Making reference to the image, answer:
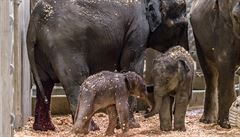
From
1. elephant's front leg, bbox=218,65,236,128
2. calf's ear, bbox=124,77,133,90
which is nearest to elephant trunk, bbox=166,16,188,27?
elephant's front leg, bbox=218,65,236,128

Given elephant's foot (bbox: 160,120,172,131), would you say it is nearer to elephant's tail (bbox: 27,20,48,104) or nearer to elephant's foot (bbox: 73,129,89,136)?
elephant's foot (bbox: 73,129,89,136)

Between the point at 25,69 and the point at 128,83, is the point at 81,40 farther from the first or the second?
the point at 25,69

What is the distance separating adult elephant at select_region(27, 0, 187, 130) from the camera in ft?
16.7

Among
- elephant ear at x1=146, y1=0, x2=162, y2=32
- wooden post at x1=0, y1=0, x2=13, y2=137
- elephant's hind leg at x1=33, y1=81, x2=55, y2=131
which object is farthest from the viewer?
elephant ear at x1=146, y1=0, x2=162, y2=32

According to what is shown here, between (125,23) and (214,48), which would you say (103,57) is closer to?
(125,23)

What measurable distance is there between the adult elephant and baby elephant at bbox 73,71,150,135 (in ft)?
1.86

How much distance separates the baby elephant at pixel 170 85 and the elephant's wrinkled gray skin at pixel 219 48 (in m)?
0.53

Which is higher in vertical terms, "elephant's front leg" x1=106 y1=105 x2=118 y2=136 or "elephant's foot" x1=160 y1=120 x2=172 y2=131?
"elephant's front leg" x1=106 y1=105 x2=118 y2=136

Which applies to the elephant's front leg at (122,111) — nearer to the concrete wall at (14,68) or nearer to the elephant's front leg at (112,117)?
the elephant's front leg at (112,117)

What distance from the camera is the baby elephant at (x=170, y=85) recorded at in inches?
197

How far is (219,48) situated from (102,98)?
5.20 feet

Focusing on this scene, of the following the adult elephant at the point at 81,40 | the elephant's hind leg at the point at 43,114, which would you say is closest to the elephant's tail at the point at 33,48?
the adult elephant at the point at 81,40

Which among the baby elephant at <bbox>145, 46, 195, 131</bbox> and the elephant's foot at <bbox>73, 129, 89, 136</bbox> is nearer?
the elephant's foot at <bbox>73, 129, 89, 136</bbox>

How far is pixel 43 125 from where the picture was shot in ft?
18.2
